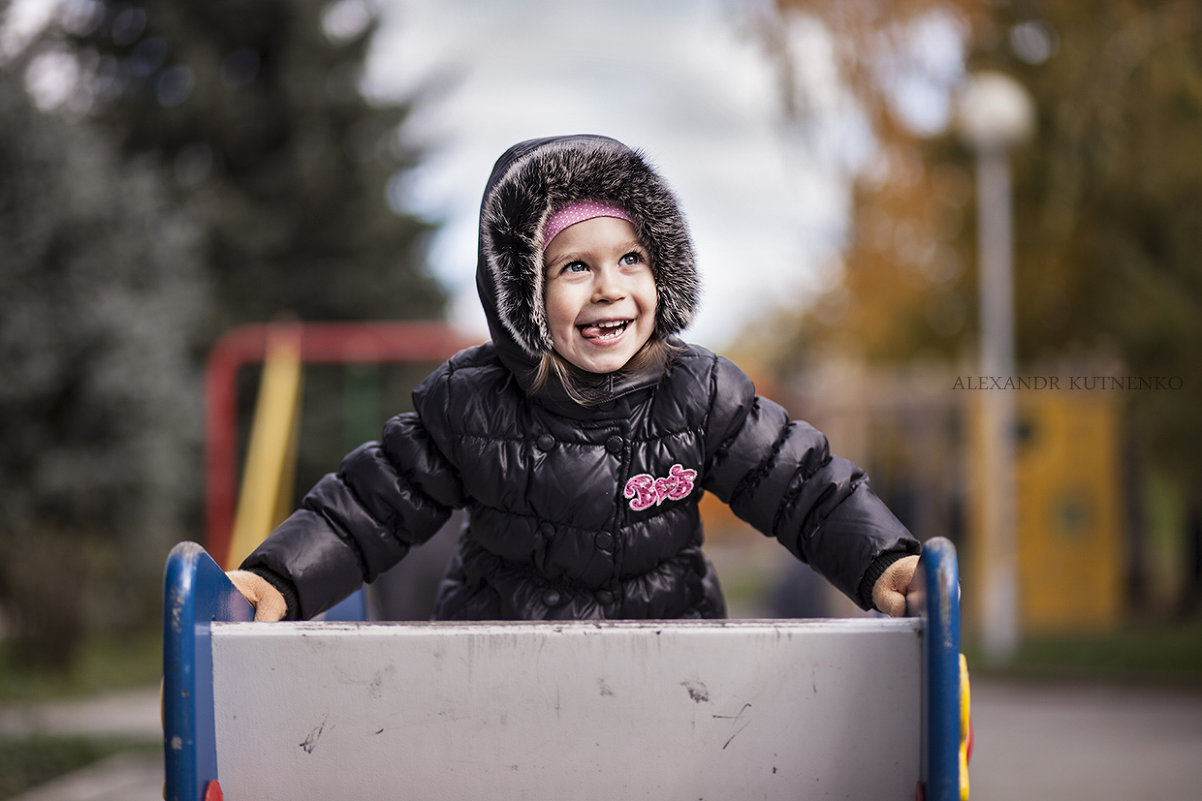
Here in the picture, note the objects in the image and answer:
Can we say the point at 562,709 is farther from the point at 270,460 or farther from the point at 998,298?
the point at 998,298

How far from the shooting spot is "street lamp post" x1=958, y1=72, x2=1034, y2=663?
7223 millimetres

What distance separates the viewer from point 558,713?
159cm

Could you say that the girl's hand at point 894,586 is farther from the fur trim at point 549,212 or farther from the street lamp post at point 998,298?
the street lamp post at point 998,298

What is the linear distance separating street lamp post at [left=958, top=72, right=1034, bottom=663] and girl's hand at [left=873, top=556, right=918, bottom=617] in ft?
19.4

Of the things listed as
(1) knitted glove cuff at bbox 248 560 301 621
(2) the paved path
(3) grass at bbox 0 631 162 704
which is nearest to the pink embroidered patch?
(1) knitted glove cuff at bbox 248 560 301 621

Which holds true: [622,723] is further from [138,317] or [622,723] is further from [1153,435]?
[138,317]

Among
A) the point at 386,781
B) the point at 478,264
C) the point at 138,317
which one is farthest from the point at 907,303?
the point at 386,781

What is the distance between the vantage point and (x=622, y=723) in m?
1.59

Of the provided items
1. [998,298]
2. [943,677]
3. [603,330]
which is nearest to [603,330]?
[603,330]

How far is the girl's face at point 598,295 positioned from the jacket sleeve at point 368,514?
1.05 ft

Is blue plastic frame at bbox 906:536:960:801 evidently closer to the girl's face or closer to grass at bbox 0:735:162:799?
the girl's face

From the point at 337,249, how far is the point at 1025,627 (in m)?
8.10

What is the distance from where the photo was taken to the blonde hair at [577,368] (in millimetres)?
2039

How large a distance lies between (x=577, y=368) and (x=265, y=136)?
11822mm
